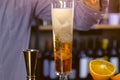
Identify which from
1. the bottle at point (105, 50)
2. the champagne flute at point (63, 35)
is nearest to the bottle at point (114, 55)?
the bottle at point (105, 50)

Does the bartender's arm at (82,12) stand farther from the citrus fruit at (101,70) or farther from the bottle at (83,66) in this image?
the bottle at (83,66)

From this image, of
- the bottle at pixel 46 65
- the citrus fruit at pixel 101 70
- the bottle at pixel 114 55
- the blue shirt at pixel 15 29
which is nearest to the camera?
the citrus fruit at pixel 101 70

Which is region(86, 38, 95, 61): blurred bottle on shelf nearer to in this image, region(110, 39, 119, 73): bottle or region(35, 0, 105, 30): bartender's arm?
region(110, 39, 119, 73): bottle

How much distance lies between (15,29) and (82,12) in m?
0.35

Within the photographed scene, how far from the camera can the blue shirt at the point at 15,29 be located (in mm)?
1309

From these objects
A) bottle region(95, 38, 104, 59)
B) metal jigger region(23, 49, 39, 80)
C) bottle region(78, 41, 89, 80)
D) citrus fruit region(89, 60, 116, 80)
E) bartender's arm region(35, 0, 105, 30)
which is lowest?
bottle region(78, 41, 89, 80)

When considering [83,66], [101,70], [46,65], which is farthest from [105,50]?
[101,70]

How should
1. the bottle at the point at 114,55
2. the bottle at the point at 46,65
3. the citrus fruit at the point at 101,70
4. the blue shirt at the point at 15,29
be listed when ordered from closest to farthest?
1. the citrus fruit at the point at 101,70
2. the blue shirt at the point at 15,29
3. the bottle at the point at 46,65
4. the bottle at the point at 114,55

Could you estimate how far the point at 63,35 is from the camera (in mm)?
878

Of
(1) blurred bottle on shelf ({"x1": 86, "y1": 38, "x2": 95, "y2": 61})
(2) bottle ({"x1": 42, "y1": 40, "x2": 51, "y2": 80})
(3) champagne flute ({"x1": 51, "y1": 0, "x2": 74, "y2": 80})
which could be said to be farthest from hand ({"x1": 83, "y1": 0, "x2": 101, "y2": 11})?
(1) blurred bottle on shelf ({"x1": 86, "y1": 38, "x2": 95, "y2": 61})

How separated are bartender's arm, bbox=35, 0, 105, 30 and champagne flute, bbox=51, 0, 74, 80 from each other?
0.16m

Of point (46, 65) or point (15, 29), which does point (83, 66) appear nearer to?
point (46, 65)

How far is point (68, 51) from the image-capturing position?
2.84 feet

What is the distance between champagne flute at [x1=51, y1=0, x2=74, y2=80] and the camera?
0.86 meters
